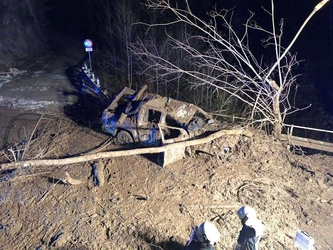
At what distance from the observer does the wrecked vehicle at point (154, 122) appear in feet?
23.5

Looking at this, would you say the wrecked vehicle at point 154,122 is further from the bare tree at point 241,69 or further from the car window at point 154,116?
the bare tree at point 241,69

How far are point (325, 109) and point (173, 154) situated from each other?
9727mm

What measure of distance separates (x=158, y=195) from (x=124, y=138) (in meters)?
1.98

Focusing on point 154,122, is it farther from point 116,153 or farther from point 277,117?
point 277,117

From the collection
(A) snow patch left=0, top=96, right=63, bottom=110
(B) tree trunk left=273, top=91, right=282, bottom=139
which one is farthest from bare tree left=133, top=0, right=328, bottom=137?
(A) snow patch left=0, top=96, right=63, bottom=110

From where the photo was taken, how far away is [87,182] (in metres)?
6.70

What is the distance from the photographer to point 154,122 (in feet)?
24.4

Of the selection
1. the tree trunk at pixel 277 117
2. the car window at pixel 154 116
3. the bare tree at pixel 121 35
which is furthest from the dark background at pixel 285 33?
the car window at pixel 154 116

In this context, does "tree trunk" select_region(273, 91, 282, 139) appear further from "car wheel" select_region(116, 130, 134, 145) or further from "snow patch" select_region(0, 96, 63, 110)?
"snow patch" select_region(0, 96, 63, 110)

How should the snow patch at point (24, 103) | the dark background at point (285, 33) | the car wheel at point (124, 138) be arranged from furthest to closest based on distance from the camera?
1. the dark background at point (285, 33)
2. the snow patch at point (24, 103)
3. the car wheel at point (124, 138)

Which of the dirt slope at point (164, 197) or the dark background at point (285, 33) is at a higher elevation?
the dark background at point (285, 33)

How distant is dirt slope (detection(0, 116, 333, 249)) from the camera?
5.48m

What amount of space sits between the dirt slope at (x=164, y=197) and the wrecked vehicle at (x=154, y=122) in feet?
1.61

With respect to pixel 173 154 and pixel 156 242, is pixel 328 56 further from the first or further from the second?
pixel 156 242
